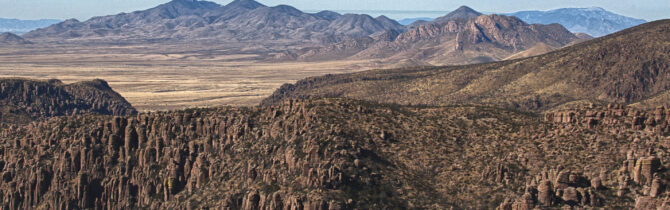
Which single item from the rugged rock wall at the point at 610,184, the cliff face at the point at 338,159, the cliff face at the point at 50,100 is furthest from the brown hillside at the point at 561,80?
the rugged rock wall at the point at 610,184

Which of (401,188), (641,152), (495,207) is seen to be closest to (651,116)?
(641,152)

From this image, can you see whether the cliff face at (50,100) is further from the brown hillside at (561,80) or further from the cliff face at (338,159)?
the brown hillside at (561,80)

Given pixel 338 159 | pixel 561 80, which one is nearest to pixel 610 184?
pixel 338 159

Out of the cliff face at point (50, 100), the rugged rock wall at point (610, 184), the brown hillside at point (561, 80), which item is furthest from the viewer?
the brown hillside at point (561, 80)

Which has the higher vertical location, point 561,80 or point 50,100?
point 561,80

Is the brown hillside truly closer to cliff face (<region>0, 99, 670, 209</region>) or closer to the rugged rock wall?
cliff face (<region>0, 99, 670, 209</region>)

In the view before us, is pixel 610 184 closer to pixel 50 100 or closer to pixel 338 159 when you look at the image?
pixel 338 159

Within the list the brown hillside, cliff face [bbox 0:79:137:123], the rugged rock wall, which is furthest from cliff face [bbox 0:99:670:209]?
the brown hillside
